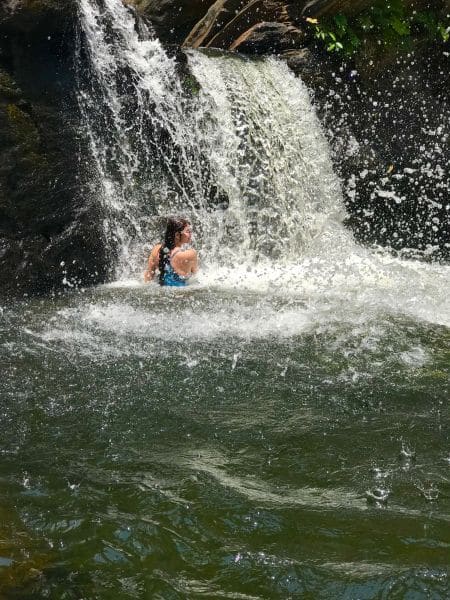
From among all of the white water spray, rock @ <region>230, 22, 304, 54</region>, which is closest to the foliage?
rock @ <region>230, 22, 304, 54</region>

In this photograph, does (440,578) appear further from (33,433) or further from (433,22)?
(433,22)

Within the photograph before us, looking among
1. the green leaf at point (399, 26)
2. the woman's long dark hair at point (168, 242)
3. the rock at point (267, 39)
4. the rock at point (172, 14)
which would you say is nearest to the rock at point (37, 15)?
the rock at point (172, 14)

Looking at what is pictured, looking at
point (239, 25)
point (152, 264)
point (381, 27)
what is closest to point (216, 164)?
point (152, 264)

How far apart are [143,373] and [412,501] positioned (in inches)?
95.5

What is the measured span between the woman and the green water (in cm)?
149

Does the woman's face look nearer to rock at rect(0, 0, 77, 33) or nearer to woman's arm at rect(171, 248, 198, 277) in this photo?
woman's arm at rect(171, 248, 198, 277)

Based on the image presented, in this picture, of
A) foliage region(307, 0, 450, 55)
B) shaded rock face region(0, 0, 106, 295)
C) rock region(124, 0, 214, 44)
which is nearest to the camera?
shaded rock face region(0, 0, 106, 295)

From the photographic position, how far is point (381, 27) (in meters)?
11.4

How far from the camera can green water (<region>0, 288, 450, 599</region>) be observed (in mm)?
3303

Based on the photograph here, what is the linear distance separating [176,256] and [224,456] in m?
4.37

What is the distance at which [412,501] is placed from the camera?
3.83 meters

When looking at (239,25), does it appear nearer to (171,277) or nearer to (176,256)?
(176,256)

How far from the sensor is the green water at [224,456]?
130 inches

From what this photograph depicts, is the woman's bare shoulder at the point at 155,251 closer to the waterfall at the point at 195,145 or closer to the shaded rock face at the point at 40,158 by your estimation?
the waterfall at the point at 195,145
